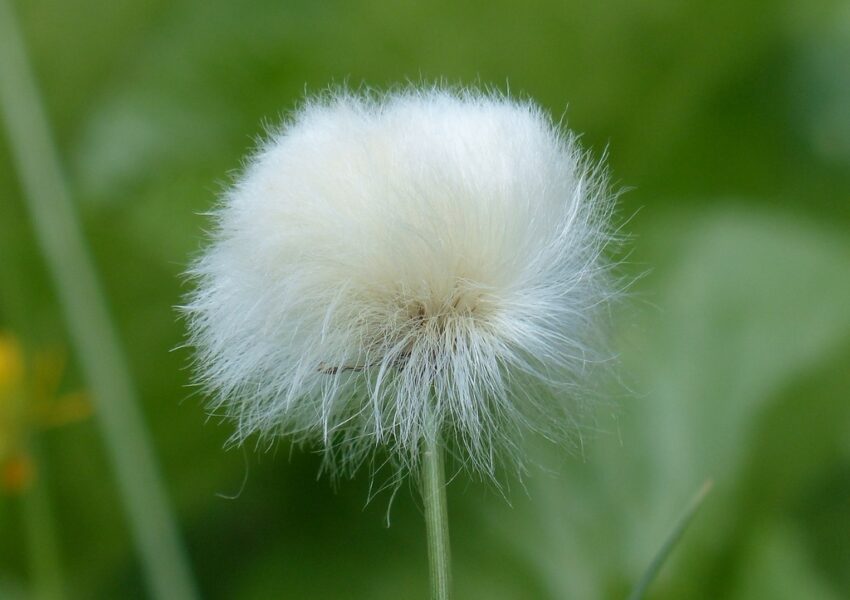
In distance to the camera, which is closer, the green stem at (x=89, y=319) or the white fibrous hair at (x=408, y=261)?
the white fibrous hair at (x=408, y=261)

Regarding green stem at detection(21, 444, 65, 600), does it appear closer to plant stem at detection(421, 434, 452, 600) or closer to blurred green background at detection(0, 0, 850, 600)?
blurred green background at detection(0, 0, 850, 600)

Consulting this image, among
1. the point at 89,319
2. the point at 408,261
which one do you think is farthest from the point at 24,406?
the point at 408,261

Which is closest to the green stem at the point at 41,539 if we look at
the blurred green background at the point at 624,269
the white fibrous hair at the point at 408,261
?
the blurred green background at the point at 624,269

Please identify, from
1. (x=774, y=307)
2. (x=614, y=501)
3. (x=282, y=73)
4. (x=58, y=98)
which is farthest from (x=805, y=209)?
(x=58, y=98)

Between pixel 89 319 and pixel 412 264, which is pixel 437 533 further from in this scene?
pixel 89 319

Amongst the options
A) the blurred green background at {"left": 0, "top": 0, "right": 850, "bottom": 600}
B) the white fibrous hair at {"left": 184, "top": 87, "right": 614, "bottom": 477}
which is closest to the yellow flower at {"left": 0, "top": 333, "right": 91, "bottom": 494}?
the blurred green background at {"left": 0, "top": 0, "right": 850, "bottom": 600}

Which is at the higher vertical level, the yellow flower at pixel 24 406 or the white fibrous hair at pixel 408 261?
the yellow flower at pixel 24 406

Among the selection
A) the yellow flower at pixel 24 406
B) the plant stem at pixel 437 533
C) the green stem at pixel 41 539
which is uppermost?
the yellow flower at pixel 24 406

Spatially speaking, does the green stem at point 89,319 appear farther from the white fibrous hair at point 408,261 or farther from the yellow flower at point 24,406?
the white fibrous hair at point 408,261
